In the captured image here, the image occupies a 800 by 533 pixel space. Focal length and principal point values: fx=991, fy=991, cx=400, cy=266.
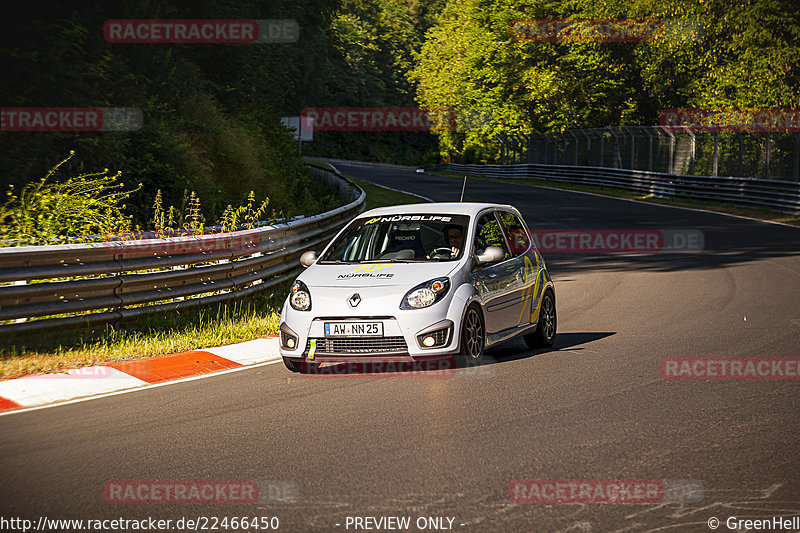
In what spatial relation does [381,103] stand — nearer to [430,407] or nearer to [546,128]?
[546,128]

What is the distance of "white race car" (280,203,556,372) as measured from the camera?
876 cm

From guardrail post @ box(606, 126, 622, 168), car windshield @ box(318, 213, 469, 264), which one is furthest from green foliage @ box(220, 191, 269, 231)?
guardrail post @ box(606, 126, 622, 168)

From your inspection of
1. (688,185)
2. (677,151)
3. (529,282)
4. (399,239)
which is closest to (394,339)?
(399,239)

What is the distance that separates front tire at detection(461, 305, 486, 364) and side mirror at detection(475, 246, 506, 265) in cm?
51

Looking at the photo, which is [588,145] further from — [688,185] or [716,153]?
[716,153]

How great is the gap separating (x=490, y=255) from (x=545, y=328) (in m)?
1.62

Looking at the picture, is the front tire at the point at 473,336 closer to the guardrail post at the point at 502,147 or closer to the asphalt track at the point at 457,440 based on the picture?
the asphalt track at the point at 457,440

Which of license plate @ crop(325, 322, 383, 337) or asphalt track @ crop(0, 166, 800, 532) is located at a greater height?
license plate @ crop(325, 322, 383, 337)

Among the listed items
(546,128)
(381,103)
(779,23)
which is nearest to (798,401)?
(779,23)

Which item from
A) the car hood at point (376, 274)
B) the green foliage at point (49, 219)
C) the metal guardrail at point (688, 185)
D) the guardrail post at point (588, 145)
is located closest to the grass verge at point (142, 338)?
the green foliage at point (49, 219)

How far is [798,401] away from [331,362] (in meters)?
4.25

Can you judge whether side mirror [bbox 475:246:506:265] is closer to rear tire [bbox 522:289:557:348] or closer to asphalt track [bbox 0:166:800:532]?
asphalt track [bbox 0:166:800:532]

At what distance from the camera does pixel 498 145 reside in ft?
244

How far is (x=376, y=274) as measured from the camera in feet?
30.4
